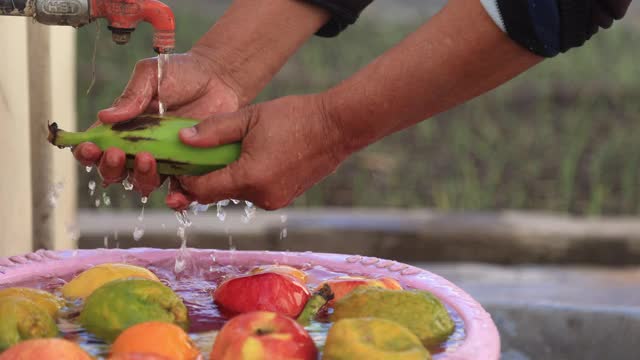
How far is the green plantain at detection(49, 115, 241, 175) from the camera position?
203 cm

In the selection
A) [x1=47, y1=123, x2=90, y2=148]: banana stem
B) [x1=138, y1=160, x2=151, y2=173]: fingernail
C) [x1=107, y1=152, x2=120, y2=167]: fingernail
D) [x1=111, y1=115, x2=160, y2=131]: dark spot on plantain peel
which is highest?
[x1=111, y1=115, x2=160, y2=131]: dark spot on plantain peel

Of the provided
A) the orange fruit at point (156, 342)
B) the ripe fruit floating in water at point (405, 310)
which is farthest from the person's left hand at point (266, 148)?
the orange fruit at point (156, 342)

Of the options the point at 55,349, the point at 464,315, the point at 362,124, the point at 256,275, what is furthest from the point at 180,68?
the point at 55,349

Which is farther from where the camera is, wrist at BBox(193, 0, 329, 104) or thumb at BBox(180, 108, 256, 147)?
wrist at BBox(193, 0, 329, 104)

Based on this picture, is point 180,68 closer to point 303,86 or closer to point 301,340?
point 301,340

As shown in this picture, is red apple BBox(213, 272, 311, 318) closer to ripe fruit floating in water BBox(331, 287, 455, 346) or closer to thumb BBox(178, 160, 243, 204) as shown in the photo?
ripe fruit floating in water BBox(331, 287, 455, 346)

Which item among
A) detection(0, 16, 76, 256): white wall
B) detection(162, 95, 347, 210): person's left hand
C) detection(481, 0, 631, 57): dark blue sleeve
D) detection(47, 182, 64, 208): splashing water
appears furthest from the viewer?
detection(0, 16, 76, 256): white wall

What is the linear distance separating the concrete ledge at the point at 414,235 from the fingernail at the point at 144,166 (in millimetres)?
1891

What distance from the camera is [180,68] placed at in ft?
7.96

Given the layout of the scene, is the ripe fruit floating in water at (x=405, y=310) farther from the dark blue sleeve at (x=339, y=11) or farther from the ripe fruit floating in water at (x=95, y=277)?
the dark blue sleeve at (x=339, y=11)

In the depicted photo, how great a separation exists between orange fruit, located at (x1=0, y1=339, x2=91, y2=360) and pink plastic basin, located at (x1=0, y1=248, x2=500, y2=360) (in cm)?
54

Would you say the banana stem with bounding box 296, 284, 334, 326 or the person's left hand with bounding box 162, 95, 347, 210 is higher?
the person's left hand with bounding box 162, 95, 347, 210

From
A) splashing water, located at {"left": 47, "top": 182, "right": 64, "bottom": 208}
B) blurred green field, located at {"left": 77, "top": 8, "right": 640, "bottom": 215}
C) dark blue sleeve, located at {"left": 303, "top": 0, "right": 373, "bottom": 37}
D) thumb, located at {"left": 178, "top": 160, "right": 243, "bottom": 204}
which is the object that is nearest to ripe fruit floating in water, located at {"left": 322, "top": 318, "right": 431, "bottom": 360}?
thumb, located at {"left": 178, "top": 160, "right": 243, "bottom": 204}

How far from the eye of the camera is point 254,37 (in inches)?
101
